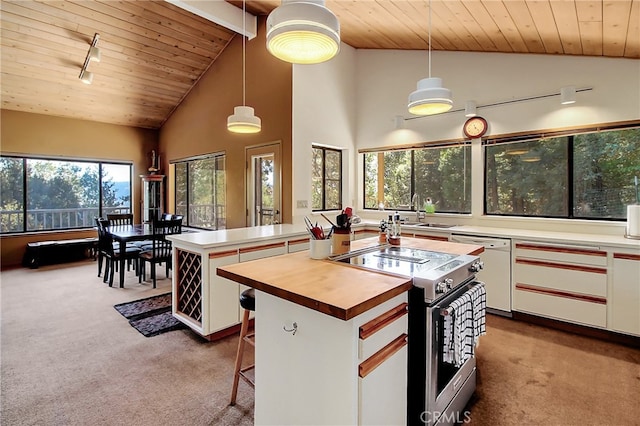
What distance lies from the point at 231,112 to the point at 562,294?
537 centimetres

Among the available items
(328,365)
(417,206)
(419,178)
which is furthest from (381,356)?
(419,178)

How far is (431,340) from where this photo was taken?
163 centimetres

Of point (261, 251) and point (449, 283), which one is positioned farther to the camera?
point (261, 251)

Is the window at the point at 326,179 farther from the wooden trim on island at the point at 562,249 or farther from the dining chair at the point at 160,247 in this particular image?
the wooden trim on island at the point at 562,249

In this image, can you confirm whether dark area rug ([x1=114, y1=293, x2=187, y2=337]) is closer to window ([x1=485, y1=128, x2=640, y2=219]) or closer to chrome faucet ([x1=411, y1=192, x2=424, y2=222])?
chrome faucet ([x1=411, y1=192, x2=424, y2=222])

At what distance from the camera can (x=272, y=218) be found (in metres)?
5.12

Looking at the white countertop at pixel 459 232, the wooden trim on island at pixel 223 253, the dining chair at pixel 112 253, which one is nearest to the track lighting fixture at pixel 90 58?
the dining chair at pixel 112 253

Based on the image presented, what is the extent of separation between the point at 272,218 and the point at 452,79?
3.26 metres

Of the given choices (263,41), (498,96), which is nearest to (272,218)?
(263,41)

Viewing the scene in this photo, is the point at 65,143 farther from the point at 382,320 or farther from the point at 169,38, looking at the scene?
the point at 382,320

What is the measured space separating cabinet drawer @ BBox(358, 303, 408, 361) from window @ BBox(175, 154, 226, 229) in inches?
196

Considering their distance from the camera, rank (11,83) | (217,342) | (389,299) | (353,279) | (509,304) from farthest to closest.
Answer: (11,83), (509,304), (217,342), (353,279), (389,299)

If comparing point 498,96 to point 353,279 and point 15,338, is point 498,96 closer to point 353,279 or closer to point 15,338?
point 353,279

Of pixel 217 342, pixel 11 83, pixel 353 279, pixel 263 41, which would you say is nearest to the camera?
pixel 353 279
